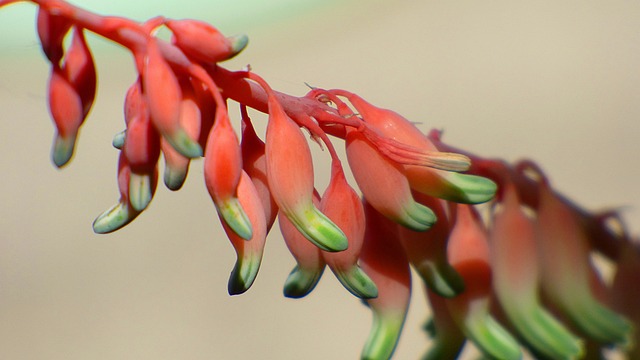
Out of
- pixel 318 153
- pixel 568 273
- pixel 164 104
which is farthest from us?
pixel 318 153

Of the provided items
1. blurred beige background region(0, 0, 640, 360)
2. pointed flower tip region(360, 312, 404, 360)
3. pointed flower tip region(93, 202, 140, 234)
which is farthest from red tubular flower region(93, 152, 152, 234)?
blurred beige background region(0, 0, 640, 360)

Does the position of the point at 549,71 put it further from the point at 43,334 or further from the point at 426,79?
the point at 43,334

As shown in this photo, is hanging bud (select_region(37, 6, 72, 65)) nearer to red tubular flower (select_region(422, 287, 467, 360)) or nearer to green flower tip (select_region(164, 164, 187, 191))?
green flower tip (select_region(164, 164, 187, 191))

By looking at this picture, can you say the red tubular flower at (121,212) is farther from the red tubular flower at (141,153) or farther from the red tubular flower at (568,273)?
the red tubular flower at (568,273)

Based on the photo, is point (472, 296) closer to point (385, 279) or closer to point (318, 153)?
point (385, 279)

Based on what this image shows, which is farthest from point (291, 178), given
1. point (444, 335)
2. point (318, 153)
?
point (318, 153)

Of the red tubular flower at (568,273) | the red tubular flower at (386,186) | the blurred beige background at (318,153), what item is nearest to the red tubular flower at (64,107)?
the red tubular flower at (386,186)
